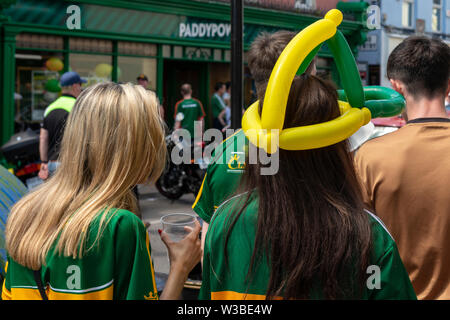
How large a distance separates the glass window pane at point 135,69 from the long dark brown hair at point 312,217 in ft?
35.5

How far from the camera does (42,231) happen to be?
1.64 m

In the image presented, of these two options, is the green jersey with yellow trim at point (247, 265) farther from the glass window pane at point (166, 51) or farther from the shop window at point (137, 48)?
the glass window pane at point (166, 51)

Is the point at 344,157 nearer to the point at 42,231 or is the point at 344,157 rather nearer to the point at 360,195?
the point at 360,195

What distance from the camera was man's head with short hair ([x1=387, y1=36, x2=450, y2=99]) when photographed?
2311mm

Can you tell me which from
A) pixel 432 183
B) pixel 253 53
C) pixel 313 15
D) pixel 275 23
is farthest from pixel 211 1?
pixel 432 183

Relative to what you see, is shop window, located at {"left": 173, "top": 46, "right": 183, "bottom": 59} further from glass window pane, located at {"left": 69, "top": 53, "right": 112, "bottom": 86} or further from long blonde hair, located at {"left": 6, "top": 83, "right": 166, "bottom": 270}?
long blonde hair, located at {"left": 6, "top": 83, "right": 166, "bottom": 270}

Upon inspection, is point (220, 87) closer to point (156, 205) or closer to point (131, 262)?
point (156, 205)

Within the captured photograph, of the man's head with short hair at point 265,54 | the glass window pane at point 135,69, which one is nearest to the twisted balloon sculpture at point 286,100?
the man's head with short hair at point 265,54

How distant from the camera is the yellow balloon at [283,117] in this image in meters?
1.30

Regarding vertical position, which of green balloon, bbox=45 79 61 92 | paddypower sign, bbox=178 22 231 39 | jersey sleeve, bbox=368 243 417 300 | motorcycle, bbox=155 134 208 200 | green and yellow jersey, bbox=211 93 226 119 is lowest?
motorcycle, bbox=155 134 208 200

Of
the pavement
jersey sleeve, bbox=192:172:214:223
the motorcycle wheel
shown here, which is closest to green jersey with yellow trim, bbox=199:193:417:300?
jersey sleeve, bbox=192:172:214:223

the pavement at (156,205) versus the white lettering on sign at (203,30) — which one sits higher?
the white lettering on sign at (203,30)

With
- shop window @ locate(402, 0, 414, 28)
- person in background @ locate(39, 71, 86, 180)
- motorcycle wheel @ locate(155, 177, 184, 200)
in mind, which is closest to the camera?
person in background @ locate(39, 71, 86, 180)

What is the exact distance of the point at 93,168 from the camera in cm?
173
